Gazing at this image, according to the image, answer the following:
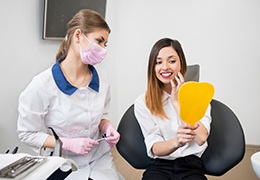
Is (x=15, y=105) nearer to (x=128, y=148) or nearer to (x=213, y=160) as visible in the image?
(x=128, y=148)

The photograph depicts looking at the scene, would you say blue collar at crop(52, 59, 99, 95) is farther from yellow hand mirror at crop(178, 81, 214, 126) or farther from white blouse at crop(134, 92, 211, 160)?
yellow hand mirror at crop(178, 81, 214, 126)

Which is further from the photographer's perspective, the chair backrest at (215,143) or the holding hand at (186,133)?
the chair backrest at (215,143)

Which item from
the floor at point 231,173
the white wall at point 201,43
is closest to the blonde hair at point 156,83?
the floor at point 231,173

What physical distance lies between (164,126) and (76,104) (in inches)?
17.6

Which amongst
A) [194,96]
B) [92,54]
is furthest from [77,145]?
[194,96]

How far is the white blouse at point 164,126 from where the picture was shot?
4.27 feet

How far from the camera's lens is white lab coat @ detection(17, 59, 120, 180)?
1.20m

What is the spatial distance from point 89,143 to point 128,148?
0.85 ft

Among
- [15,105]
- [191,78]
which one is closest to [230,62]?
[191,78]

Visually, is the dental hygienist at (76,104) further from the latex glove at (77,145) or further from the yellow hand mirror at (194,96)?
the yellow hand mirror at (194,96)

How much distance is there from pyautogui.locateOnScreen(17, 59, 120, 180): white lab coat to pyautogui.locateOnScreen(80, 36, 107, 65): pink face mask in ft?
0.33

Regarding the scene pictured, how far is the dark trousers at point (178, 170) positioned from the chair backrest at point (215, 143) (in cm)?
7

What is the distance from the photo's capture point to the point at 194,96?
0.99m

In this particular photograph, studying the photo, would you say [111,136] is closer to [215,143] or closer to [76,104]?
[76,104]
